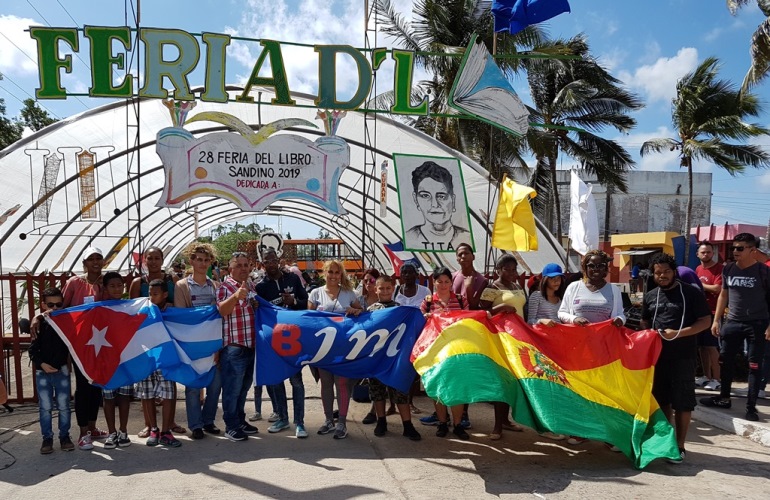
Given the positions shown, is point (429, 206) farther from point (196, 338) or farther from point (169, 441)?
point (169, 441)

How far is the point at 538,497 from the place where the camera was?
438 centimetres

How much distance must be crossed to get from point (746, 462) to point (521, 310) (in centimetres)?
253

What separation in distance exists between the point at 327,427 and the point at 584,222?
20.0 ft

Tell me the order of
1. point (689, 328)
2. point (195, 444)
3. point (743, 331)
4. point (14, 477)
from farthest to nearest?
1. point (743, 331)
2. point (195, 444)
3. point (689, 328)
4. point (14, 477)

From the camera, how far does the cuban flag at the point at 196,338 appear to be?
5.80 metres

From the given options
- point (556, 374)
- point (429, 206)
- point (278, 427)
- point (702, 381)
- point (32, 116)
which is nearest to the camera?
point (556, 374)

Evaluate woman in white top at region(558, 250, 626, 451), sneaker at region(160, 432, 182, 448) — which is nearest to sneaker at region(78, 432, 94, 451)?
sneaker at region(160, 432, 182, 448)

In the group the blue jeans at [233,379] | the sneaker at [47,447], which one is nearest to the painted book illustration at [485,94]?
the blue jeans at [233,379]

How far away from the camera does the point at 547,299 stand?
19.9 feet

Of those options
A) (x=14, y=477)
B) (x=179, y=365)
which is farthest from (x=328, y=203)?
(x=14, y=477)

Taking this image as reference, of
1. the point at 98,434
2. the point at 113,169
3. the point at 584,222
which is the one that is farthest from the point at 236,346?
the point at 113,169

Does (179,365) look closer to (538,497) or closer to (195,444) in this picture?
(195,444)

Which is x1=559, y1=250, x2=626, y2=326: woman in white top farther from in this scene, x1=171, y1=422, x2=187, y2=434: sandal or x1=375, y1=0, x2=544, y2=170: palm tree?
x1=375, y1=0, x2=544, y2=170: palm tree

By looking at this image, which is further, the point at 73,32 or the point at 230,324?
the point at 73,32
